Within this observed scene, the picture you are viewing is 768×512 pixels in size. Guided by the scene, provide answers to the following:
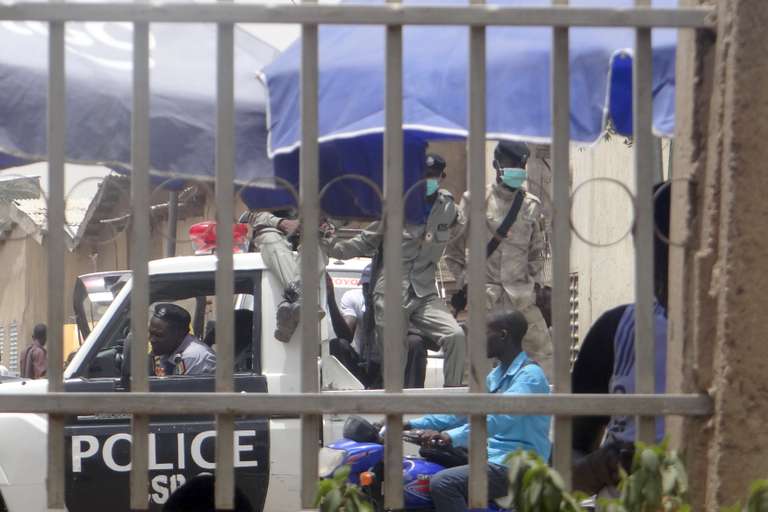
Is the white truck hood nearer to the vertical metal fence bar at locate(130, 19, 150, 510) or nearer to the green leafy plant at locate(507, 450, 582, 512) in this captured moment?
the vertical metal fence bar at locate(130, 19, 150, 510)

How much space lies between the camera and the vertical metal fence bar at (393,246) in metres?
3.09

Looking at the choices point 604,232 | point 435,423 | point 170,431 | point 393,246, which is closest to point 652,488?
point 393,246

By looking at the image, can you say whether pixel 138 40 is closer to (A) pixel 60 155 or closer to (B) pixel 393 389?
(A) pixel 60 155

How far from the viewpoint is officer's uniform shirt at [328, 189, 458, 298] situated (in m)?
5.17

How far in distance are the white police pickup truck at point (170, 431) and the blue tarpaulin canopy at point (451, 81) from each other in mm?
2635

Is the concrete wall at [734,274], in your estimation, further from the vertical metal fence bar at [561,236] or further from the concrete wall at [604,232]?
the concrete wall at [604,232]

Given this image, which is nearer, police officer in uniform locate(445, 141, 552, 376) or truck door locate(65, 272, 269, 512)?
truck door locate(65, 272, 269, 512)

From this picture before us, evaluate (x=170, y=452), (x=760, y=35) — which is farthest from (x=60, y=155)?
(x=170, y=452)

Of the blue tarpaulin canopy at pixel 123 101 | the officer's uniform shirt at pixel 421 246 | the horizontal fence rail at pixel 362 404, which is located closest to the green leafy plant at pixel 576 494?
the horizontal fence rail at pixel 362 404

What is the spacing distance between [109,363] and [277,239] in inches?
42.0

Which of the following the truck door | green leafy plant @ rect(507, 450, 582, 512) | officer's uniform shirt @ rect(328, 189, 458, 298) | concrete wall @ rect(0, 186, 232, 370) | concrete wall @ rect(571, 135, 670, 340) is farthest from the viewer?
concrete wall @ rect(0, 186, 232, 370)

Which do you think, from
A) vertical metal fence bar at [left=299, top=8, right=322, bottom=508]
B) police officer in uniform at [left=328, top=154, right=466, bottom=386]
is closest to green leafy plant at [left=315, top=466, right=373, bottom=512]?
vertical metal fence bar at [left=299, top=8, right=322, bottom=508]

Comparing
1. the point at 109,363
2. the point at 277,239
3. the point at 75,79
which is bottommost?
the point at 109,363

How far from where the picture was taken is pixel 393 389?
3.09m
